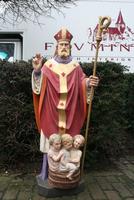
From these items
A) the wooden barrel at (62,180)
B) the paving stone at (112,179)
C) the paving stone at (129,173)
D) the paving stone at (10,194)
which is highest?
the wooden barrel at (62,180)

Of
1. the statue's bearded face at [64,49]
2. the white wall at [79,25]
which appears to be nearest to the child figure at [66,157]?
the statue's bearded face at [64,49]

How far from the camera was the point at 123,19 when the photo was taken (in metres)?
9.16

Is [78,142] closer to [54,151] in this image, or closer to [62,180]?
[54,151]

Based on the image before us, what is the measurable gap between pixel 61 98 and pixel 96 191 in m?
1.29

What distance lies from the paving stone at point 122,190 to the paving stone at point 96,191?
23 cm

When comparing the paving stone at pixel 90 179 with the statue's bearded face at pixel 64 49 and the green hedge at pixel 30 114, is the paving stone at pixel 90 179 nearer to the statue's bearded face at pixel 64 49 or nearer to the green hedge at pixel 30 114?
the green hedge at pixel 30 114

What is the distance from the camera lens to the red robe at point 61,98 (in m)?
5.85

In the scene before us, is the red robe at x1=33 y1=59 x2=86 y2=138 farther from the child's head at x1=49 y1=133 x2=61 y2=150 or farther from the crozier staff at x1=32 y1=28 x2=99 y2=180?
the child's head at x1=49 y1=133 x2=61 y2=150

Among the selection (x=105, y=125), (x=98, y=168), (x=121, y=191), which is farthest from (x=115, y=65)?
(x=121, y=191)

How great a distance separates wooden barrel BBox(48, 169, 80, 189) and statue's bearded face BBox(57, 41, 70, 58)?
4.63 ft

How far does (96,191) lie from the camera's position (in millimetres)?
6152

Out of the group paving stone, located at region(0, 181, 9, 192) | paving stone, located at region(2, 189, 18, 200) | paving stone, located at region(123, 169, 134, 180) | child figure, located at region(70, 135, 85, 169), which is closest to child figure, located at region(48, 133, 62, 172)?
child figure, located at region(70, 135, 85, 169)

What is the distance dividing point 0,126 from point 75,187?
174 centimetres

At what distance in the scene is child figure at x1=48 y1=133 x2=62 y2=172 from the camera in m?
5.69
